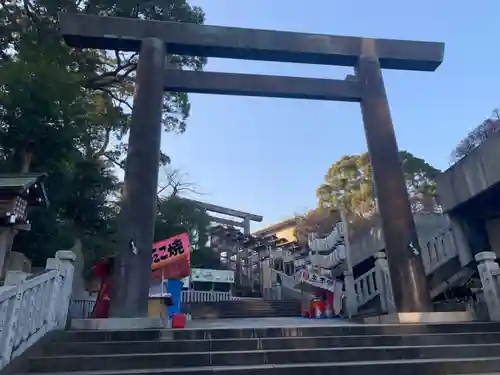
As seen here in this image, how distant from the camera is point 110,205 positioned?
13656mm

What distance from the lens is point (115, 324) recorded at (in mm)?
4918

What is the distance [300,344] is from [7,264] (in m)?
6.26

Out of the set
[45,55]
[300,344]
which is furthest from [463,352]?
[45,55]

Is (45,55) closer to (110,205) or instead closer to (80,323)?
(110,205)

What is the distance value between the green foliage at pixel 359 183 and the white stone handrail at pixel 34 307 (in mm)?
19095

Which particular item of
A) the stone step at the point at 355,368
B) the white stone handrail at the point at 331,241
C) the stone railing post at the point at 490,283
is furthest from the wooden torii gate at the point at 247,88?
the white stone handrail at the point at 331,241

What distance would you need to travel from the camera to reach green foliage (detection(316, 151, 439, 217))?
73.8 feet

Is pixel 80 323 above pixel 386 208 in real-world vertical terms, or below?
below

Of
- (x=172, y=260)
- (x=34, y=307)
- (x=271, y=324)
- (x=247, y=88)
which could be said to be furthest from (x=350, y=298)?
(x=34, y=307)

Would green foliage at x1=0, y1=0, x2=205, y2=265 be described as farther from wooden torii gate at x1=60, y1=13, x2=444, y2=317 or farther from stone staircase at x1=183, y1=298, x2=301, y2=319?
stone staircase at x1=183, y1=298, x2=301, y2=319

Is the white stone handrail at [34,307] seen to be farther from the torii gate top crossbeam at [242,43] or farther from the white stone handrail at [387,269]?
the white stone handrail at [387,269]

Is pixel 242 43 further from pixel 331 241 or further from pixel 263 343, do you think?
pixel 331 241

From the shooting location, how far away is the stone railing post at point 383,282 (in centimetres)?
811

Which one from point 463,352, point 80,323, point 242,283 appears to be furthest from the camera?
point 242,283
